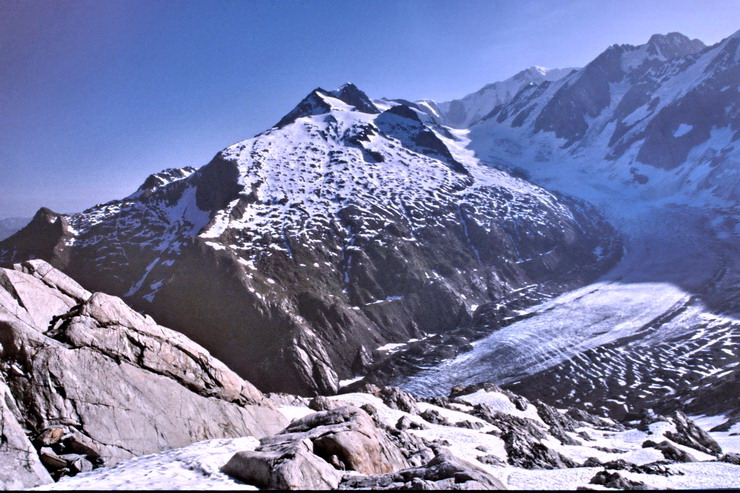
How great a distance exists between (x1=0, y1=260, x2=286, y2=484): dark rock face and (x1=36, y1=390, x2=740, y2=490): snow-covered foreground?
1344 mm

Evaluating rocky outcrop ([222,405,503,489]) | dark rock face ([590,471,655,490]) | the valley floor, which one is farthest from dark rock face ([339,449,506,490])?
the valley floor

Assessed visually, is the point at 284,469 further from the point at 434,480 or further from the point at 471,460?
the point at 471,460

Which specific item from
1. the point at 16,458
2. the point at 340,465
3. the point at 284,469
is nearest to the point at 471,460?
the point at 340,465

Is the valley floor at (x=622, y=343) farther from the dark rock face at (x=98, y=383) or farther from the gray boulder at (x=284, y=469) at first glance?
the gray boulder at (x=284, y=469)

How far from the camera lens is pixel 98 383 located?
59.5 feet

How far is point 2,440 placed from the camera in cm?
1450

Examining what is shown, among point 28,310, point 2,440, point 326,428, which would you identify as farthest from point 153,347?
point 326,428

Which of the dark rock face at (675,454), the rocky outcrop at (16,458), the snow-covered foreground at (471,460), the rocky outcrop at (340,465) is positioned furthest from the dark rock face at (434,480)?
the dark rock face at (675,454)

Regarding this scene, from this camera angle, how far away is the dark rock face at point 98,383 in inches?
636

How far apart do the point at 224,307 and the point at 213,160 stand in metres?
83.2

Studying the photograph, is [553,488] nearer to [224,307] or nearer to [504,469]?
[504,469]

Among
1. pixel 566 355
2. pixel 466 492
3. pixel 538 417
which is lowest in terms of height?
pixel 566 355

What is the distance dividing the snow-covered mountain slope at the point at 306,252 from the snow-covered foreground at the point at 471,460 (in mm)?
61398

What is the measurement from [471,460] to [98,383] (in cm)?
2118
